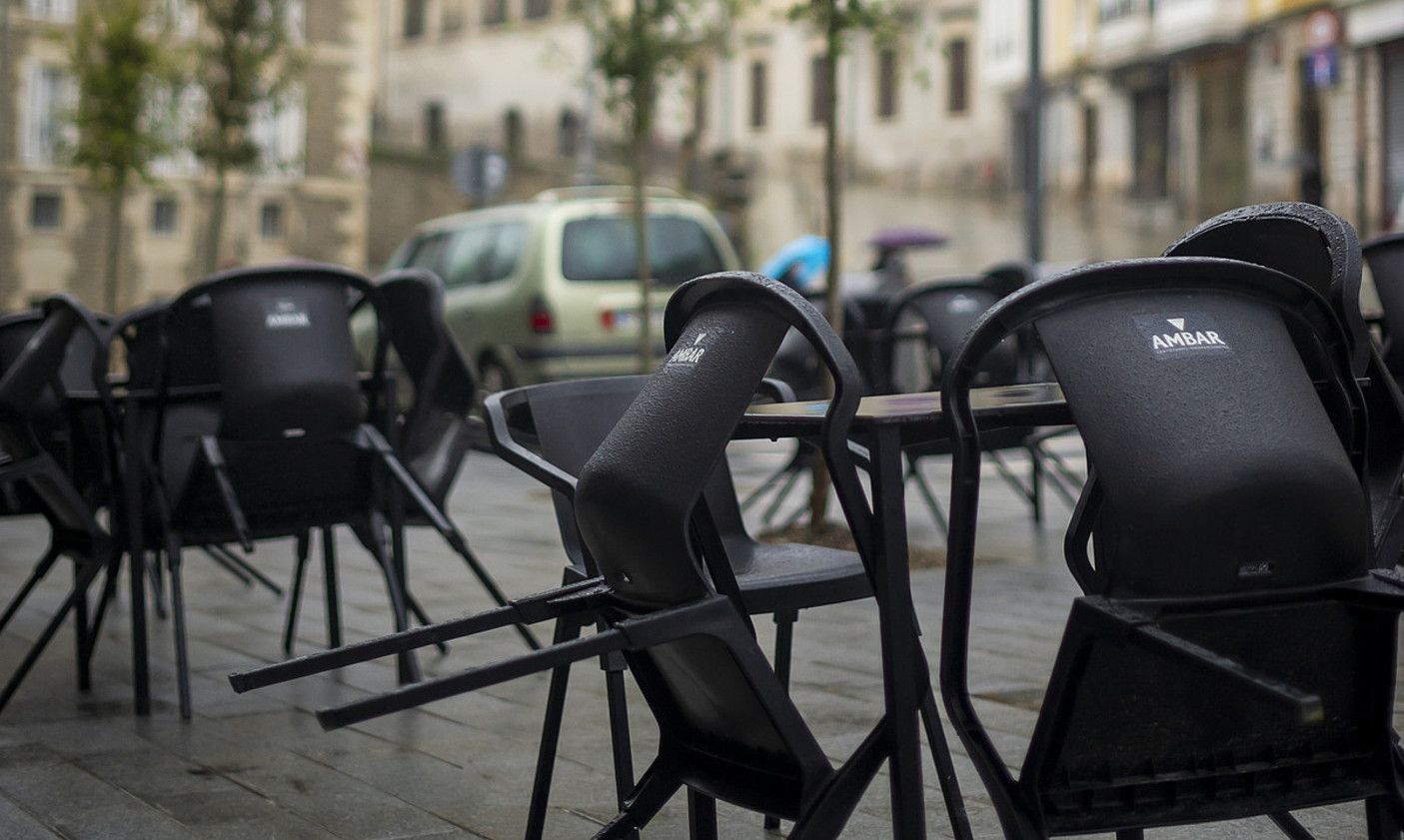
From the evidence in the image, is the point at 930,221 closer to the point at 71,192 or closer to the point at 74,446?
the point at 71,192

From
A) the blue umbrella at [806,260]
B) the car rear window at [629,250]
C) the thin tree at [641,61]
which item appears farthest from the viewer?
the blue umbrella at [806,260]

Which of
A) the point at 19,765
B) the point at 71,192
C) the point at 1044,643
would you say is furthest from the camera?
the point at 71,192

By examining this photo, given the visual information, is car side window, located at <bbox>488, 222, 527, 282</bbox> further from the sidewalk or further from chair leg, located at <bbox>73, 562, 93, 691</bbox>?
chair leg, located at <bbox>73, 562, 93, 691</bbox>

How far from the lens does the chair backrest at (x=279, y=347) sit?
5.29m

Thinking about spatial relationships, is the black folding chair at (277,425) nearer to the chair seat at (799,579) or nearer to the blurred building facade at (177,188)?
the chair seat at (799,579)

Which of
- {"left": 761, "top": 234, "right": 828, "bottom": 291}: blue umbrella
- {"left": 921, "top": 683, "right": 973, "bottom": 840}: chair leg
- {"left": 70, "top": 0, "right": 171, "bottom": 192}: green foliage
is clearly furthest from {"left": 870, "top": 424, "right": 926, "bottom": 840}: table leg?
{"left": 70, "top": 0, "right": 171, "bottom": 192}: green foliage

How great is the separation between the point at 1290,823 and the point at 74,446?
371 centimetres

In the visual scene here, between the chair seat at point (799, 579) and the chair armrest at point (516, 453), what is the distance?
338mm

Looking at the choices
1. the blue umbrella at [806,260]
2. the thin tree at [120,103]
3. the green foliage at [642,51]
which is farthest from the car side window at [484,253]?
the thin tree at [120,103]

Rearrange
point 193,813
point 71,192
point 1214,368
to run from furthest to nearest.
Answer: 1. point 71,192
2. point 193,813
3. point 1214,368

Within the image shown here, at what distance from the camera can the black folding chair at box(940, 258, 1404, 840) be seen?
256 cm

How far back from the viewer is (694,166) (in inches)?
1944

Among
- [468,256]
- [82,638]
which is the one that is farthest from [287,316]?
[468,256]

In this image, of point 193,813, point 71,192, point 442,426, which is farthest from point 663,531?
point 71,192
